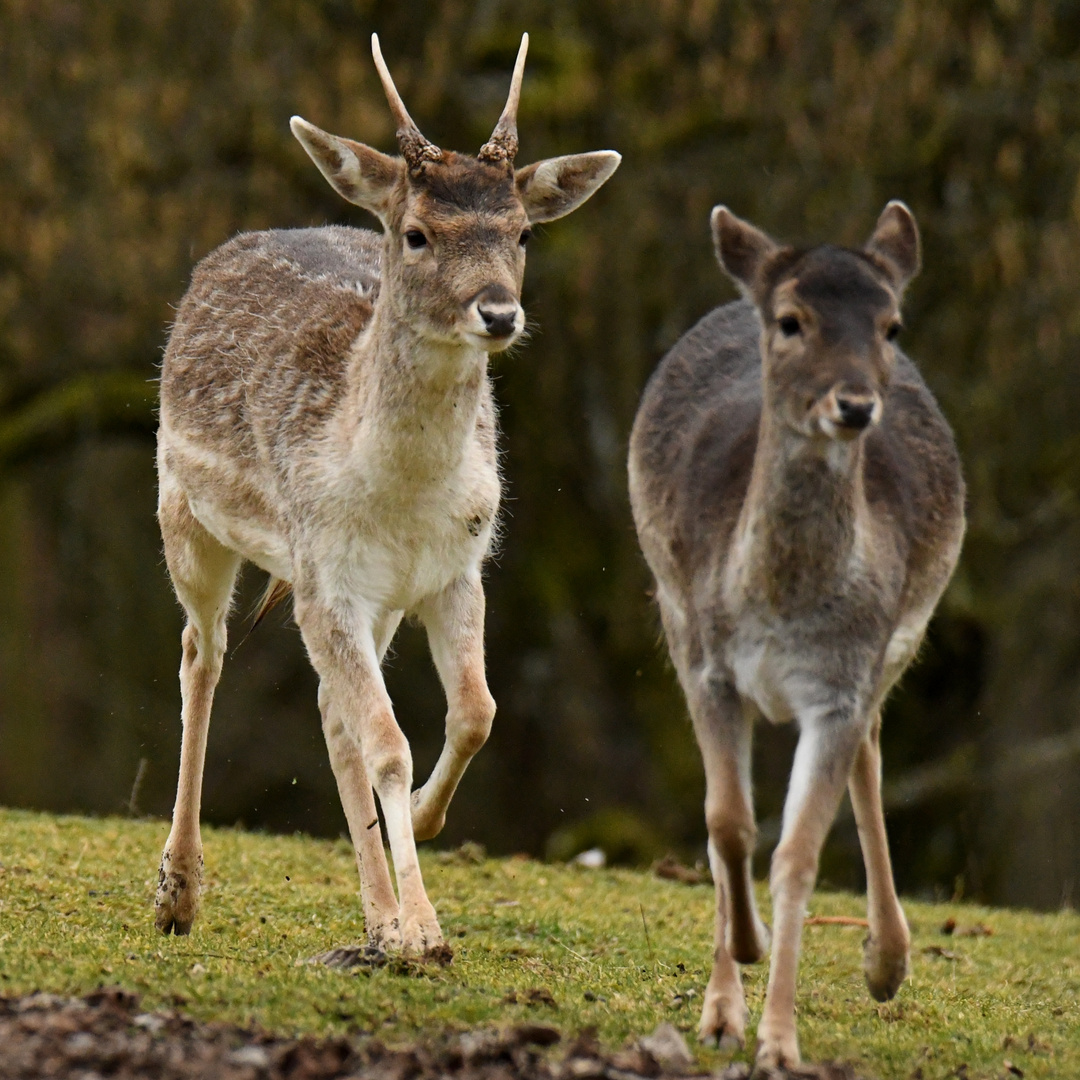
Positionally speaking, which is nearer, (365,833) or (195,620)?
(365,833)

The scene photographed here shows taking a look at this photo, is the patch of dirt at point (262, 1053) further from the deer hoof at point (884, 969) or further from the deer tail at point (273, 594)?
the deer tail at point (273, 594)

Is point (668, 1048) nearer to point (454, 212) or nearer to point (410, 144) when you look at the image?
point (454, 212)

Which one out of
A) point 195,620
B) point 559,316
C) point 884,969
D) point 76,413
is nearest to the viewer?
point 884,969

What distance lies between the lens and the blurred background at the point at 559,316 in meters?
14.4

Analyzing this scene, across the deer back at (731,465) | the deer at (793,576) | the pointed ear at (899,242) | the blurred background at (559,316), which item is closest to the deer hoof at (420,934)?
the deer at (793,576)

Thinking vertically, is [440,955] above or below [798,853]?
below

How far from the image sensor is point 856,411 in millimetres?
5059

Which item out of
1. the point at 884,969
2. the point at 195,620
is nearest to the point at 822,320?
the point at 884,969

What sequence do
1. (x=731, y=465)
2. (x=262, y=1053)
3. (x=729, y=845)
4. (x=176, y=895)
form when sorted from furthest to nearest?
(x=176, y=895), (x=731, y=465), (x=729, y=845), (x=262, y=1053)

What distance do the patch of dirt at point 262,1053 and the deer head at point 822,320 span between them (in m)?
1.65

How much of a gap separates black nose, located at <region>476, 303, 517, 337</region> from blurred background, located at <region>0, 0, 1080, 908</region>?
8181 mm

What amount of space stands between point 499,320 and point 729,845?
6.31 ft

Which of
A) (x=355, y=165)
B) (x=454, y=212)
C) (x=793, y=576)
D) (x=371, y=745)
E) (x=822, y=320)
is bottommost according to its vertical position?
(x=371, y=745)

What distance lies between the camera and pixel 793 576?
539cm
